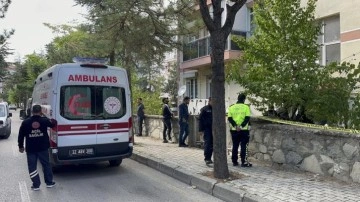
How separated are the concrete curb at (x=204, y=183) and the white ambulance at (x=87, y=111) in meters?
1.00

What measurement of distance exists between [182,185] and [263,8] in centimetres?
528

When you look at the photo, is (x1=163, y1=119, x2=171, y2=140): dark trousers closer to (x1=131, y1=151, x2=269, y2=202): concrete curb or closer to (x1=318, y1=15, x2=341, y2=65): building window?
(x1=131, y1=151, x2=269, y2=202): concrete curb

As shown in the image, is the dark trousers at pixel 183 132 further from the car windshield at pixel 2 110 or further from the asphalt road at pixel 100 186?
the car windshield at pixel 2 110

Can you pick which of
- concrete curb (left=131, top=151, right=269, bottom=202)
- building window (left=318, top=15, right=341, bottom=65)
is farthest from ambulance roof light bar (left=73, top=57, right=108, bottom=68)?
building window (left=318, top=15, right=341, bottom=65)

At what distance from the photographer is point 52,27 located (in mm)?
35000

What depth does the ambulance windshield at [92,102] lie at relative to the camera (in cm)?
827

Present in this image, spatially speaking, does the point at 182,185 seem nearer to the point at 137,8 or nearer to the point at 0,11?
the point at 137,8

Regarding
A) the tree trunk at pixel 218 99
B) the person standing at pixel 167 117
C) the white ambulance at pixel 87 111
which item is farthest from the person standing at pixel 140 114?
the tree trunk at pixel 218 99

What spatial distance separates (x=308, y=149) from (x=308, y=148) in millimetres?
23

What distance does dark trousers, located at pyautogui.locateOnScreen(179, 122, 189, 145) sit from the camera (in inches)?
491

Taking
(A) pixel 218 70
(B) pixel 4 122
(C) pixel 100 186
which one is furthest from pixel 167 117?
(B) pixel 4 122

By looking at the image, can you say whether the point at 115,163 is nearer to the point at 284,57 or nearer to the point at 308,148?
the point at 308,148

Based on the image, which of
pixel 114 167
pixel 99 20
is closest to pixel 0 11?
pixel 99 20

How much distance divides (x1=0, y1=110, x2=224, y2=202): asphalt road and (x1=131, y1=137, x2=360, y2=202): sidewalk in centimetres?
21
